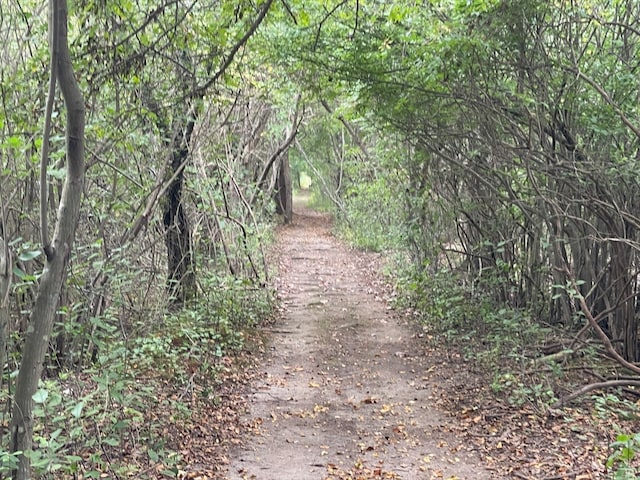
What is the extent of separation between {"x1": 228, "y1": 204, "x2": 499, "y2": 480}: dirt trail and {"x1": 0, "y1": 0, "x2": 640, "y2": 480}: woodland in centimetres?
61

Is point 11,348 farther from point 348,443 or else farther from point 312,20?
point 312,20

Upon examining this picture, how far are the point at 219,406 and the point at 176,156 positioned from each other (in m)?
3.46

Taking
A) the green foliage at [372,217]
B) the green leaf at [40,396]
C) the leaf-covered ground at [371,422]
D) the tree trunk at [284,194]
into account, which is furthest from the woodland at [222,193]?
the tree trunk at [284,194]

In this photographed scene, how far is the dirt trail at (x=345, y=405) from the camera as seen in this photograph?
16.7 feet

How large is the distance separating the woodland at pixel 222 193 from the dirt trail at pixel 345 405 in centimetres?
61

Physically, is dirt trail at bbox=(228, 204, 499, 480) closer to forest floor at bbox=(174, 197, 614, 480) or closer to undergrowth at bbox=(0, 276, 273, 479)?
forest floor at bbox=(174, 197, 614, 480)

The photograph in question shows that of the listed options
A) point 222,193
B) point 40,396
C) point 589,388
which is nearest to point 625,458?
point 589,388

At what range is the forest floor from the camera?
5023 mm

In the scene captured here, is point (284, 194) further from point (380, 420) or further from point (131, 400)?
point (131, 400)

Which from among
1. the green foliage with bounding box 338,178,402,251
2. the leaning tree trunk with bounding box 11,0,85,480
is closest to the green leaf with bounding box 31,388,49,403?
the leaning tree trunk with bounding box 11,0,85,480

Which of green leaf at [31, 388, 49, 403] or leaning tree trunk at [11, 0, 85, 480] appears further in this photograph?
leaning tree trunk at [11, 0, 85, 480]

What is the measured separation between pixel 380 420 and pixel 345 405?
0.57 metres

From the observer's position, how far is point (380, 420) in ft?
20.3

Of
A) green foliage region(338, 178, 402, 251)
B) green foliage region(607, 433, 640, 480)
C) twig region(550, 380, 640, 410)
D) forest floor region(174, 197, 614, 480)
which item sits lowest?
forest floor region(174, 197, 614, 480)
